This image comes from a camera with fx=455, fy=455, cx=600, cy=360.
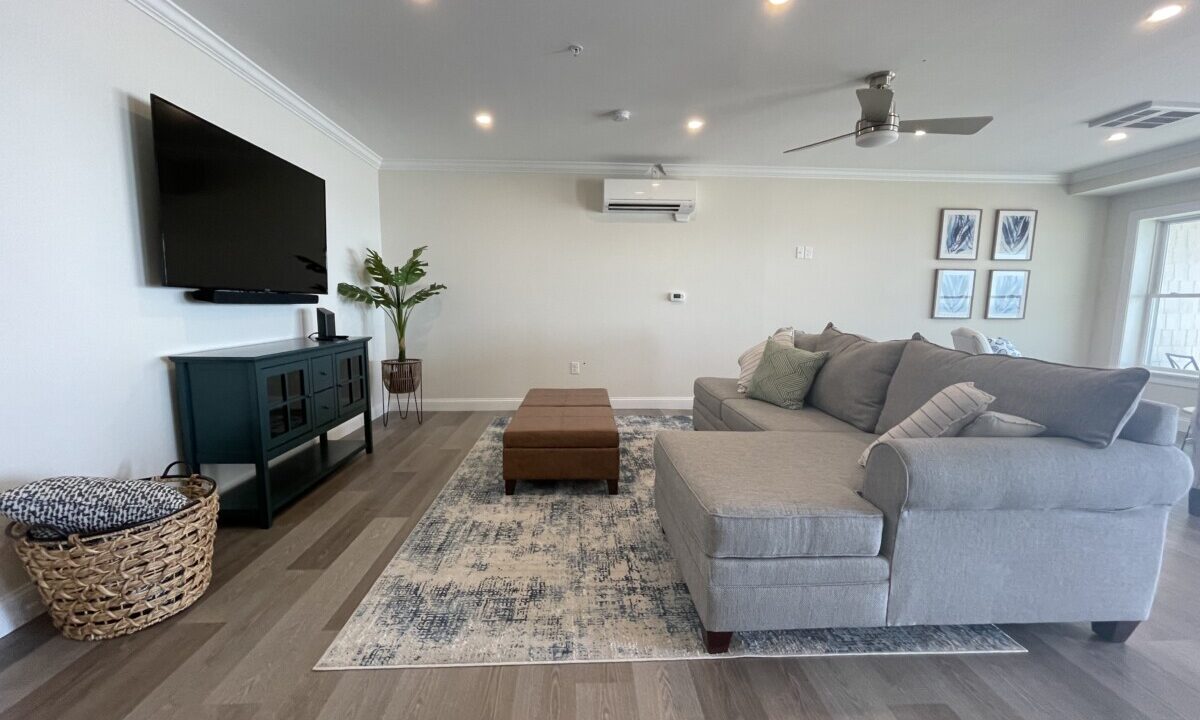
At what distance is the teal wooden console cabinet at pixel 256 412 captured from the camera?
6.91ft

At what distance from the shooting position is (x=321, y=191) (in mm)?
3037

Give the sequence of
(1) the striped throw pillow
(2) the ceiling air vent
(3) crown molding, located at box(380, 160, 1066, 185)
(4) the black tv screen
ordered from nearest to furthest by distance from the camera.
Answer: (1) the striped throw pillow → (4) the black tv screen → (2) the ceiling air vent → (3) crown molding, located at box(380, 160, 1066, 185)

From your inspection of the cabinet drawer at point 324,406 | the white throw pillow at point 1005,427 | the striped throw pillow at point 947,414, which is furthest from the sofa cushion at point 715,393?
the cabinet drawer at point 324,406

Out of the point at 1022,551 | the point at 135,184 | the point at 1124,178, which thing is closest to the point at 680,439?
the point at 1022,551

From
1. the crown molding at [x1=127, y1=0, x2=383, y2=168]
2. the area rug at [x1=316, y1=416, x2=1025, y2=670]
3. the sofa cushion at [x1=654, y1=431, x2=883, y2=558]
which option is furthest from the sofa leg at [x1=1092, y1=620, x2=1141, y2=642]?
the crown molding at [x1=127, y1=0, x2=383, y2=168]

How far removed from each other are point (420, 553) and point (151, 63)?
8.12 feet

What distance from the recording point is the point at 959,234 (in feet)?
15.0

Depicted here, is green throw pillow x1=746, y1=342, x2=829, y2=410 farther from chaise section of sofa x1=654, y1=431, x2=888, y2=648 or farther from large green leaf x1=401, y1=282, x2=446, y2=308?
large green leaf x1=401, y1=282, x2=446, y2=308

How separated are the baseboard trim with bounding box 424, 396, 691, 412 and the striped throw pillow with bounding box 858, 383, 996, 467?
3.05 meters

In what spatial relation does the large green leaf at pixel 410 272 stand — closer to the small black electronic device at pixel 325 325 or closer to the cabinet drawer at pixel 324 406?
the small black electronic device at pixel 325 325

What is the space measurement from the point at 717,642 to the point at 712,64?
273 cm

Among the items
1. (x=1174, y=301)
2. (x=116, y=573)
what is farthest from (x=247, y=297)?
(x=1174, y=301)

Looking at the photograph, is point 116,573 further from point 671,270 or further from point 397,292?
point 671,270

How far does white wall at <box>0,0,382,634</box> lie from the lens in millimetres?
1507
